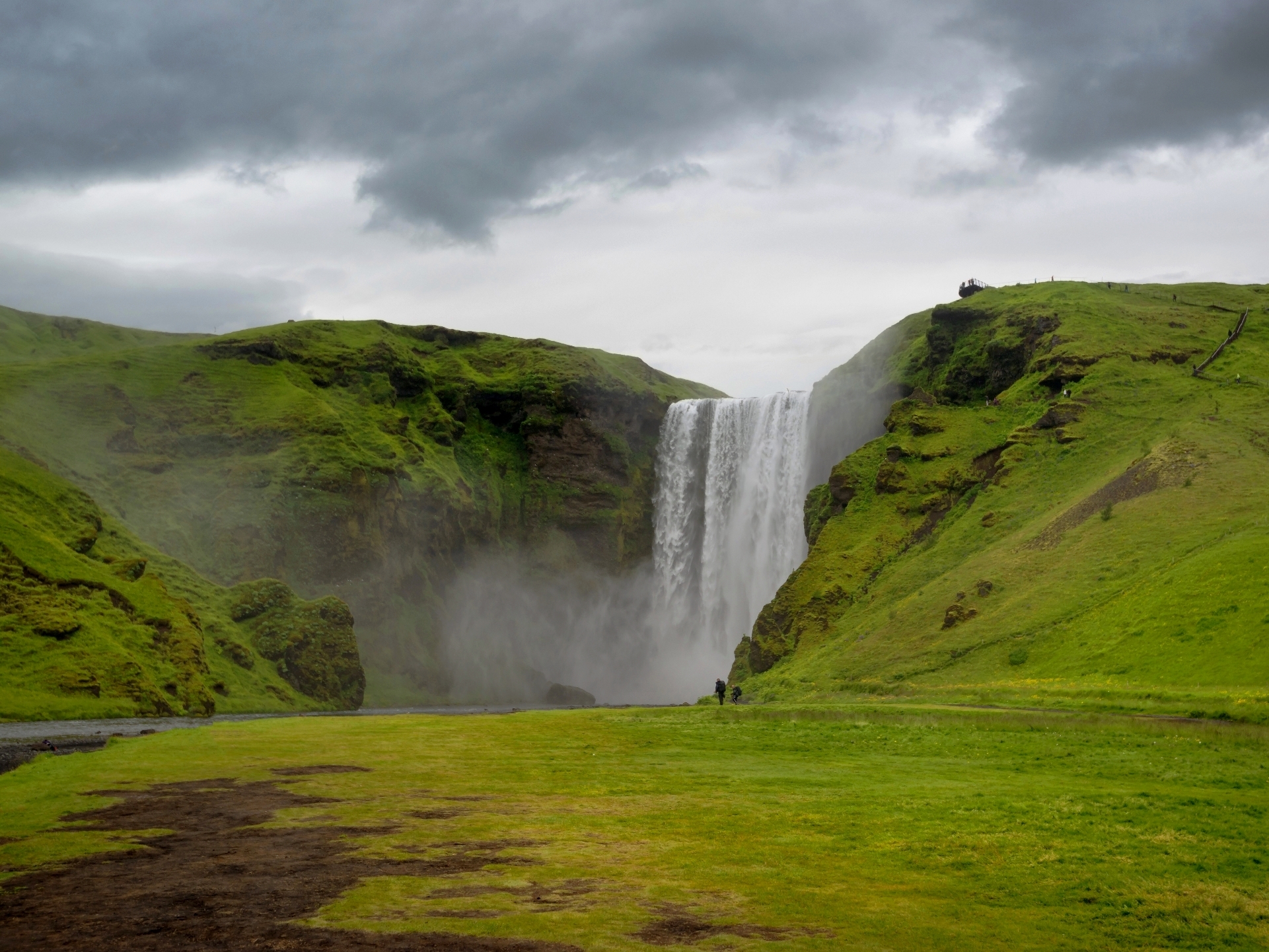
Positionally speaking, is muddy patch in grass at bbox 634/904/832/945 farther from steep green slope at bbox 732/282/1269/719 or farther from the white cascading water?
the white cascading water

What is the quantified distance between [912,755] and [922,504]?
5988cm

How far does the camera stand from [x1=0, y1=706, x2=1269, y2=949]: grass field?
14.7 metres

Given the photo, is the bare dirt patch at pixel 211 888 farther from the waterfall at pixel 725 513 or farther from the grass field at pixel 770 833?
the waterfall at pixel 725 513

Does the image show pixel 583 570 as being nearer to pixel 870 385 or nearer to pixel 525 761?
pixel 870 385

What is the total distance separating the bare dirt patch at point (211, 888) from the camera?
13.4 m

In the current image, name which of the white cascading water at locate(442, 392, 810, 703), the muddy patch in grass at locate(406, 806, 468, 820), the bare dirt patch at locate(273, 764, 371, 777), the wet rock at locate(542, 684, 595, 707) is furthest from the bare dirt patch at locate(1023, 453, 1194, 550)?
the wet rock at locate(542, 684, 595, 707)

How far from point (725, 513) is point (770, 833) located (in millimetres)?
107861

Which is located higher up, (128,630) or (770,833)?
(770,833)

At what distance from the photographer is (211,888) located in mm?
16188

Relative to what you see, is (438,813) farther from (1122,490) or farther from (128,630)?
(1122,490)

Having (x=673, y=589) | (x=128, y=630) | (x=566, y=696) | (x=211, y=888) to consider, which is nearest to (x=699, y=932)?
(x=211, y=888)

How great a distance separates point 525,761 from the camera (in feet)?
110

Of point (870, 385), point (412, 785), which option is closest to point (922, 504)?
point (870, 385)

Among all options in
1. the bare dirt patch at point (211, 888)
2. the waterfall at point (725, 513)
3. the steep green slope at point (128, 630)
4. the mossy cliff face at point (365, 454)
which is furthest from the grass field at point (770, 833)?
the mossy cliff face at point (365, 454)
